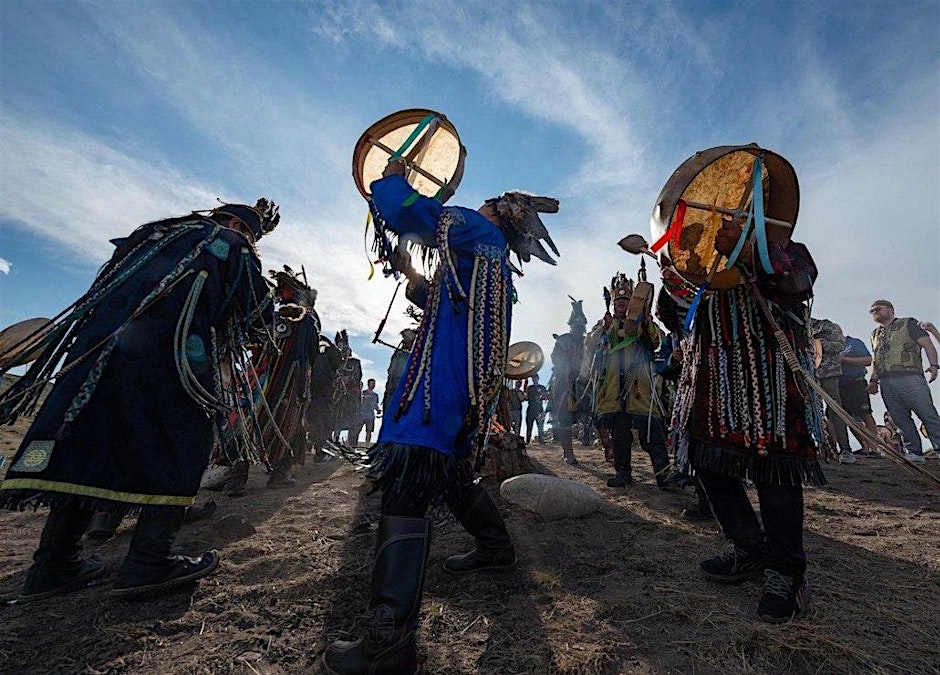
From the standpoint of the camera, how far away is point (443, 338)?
6.48 feet

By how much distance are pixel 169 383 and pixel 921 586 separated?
3.85 meters

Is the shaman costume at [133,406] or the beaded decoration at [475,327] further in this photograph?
the shaman costume at [133,406]

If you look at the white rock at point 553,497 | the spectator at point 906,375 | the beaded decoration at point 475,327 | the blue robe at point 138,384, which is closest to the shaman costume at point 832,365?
the spectator at point 906,375

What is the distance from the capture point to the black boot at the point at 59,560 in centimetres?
214

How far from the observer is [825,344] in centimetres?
734

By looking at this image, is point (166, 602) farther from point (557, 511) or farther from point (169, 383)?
point (557, 511)

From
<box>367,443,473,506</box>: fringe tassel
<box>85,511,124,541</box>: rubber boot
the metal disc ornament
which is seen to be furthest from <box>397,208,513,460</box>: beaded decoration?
the metal disc ornament

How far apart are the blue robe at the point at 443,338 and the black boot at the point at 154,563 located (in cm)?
130

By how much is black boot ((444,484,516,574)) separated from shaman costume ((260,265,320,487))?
3.24 metres

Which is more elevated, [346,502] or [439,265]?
[439,265]

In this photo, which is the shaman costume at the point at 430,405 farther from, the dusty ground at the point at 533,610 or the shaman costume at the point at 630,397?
the shaman costume at the point at 630,397

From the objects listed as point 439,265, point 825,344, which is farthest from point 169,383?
point 825,344

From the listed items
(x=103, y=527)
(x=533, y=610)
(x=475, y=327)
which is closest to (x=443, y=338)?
(x=475, y=327)

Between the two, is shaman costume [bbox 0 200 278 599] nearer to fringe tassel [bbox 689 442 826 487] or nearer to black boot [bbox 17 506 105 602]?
black boot [bbox 17 506 105 602]
